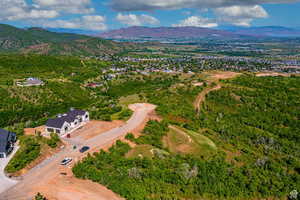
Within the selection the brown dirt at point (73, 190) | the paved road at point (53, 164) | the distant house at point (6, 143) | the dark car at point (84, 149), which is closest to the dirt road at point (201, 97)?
the paved road at point (53, 164)

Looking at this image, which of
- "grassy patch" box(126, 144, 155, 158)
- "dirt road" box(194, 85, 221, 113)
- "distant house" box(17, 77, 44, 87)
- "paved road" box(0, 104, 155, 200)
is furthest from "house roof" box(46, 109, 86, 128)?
"distant house" box(17, 77, 44, 87)

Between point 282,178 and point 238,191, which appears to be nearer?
point 238,191

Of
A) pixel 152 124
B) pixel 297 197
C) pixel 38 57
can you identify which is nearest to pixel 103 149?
pixel 152 124

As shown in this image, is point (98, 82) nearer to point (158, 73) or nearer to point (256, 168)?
point (158, 73)

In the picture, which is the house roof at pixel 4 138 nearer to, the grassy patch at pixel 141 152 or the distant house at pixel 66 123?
the distant house at pixel 66 123

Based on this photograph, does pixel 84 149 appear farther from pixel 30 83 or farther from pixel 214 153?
pixel 30 83

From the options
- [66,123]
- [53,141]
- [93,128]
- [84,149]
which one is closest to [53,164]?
[84,149]
